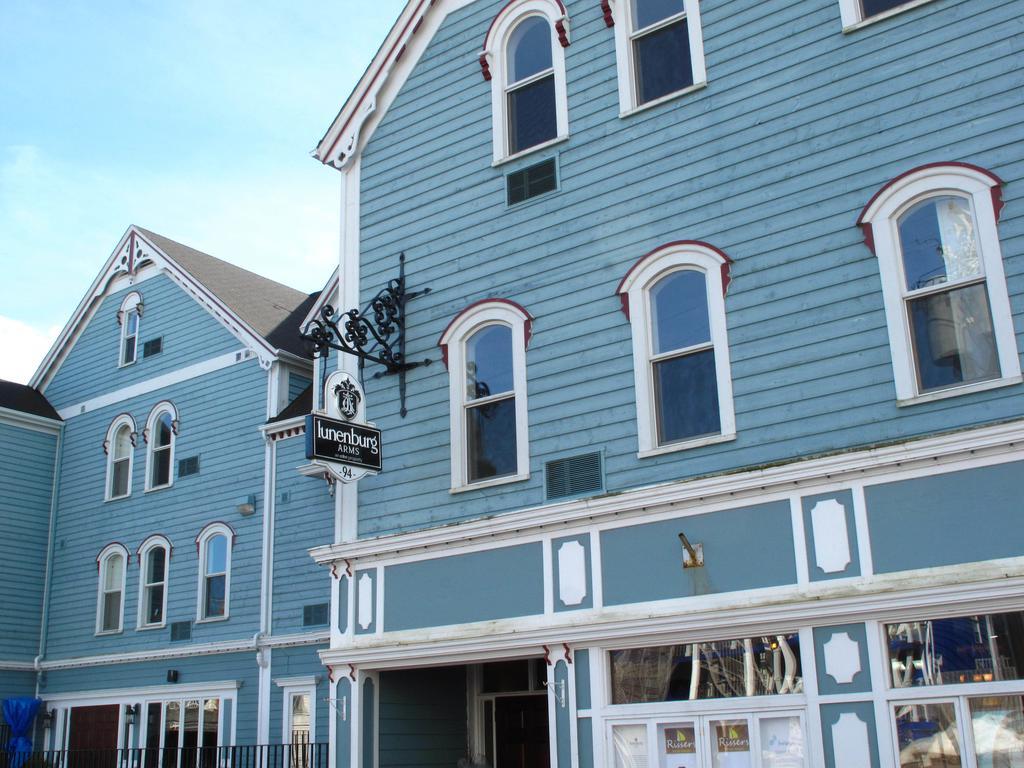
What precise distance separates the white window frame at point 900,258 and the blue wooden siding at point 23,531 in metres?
20.1

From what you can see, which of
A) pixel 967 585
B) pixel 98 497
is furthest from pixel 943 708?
pixel 98 497

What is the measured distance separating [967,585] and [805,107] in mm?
5057

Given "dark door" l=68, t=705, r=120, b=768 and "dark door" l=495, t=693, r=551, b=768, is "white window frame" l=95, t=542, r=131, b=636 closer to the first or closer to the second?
"dark door" l=68, t=705, r=120, b=768

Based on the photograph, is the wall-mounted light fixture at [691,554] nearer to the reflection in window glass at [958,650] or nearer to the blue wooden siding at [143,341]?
the reflection in window glass at [958,650]

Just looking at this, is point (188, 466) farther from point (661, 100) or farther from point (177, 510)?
point (661, 100)

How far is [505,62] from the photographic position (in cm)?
1466

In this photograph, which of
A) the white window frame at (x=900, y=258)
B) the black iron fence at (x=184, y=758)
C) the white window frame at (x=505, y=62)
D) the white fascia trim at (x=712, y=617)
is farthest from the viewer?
the black iron fence at (x=184, y=758)

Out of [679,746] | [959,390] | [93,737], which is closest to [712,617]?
[679,746]

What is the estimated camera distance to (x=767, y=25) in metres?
12.2

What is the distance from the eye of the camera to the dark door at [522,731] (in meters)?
14.7

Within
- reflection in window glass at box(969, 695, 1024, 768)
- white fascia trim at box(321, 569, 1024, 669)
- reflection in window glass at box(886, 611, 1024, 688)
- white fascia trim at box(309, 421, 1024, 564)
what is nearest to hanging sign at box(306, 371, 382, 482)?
white fascia trim at box(309, 421, 1024, 564)

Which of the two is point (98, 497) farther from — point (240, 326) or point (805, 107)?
point (805, 107)

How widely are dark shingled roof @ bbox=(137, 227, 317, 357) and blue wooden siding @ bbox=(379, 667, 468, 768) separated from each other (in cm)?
899

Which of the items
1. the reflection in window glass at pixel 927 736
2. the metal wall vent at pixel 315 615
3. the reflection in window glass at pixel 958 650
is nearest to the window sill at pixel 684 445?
the reflection in window glass at pixel 958 650
